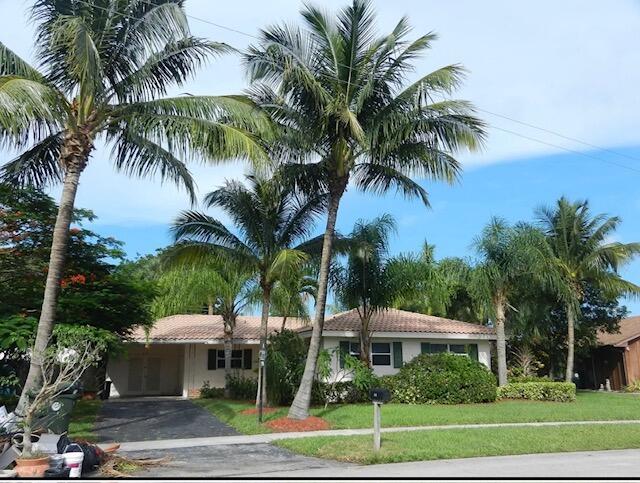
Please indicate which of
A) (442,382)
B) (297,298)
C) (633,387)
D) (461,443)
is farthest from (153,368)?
(633,387)

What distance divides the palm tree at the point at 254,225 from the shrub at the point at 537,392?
10198 millimetres

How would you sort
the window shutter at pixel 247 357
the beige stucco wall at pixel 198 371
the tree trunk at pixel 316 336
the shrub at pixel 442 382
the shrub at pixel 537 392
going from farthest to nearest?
the window shutter at pixel 247 357, the beige stucco wall at pixel 198 371, the shrub at pixel 537 392, the shrub at pixel 442 382, the tree trunk at pixel 316 336

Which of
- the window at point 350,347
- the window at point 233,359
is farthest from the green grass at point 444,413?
the window at point 233,359

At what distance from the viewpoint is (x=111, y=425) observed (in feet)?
49.4

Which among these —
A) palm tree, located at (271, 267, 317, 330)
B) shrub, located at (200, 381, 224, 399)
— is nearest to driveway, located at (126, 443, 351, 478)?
palm tree, located at (271, 267, 317, 330)

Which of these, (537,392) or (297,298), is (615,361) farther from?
(297,298)

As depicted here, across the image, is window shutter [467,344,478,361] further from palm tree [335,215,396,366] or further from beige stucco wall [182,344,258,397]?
→ beige stucco wall [182,344,258,397]

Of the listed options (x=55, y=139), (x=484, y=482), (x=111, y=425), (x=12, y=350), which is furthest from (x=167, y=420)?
(x=484, y=482)

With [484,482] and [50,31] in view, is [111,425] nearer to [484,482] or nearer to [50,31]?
[50,31]

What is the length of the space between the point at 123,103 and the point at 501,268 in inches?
633

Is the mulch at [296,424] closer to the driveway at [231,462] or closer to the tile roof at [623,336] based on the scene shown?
the driveway at [231,462]

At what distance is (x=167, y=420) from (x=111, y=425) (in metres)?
1.64

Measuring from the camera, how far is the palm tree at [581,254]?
25.4m

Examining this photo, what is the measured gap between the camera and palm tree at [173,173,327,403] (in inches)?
686
